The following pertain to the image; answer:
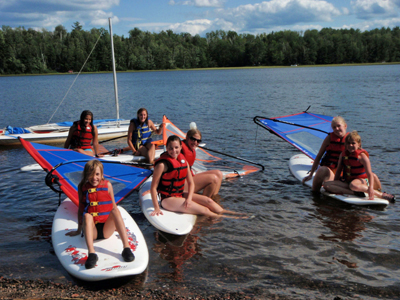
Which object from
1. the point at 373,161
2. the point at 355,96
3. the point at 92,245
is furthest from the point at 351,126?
the point at 92,245

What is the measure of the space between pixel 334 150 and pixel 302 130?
7.10ft

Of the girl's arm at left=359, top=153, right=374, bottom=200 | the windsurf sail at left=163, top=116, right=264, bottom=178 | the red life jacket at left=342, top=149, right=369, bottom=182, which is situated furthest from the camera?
the windsurf sail at left=163, top=116, right=264, bottom=178

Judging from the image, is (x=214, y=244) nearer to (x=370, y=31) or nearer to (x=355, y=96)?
(x=355, y=96)

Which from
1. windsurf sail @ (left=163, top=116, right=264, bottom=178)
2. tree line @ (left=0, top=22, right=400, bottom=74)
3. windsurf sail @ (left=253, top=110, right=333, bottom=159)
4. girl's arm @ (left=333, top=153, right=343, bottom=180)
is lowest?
windsurf sail @ (left=163, top=116, right=264, bottom=178)

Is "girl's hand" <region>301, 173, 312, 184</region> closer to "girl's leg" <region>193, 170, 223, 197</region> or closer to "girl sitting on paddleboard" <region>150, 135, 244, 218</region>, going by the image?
"girl's leg" <region>193, 170, 223, 197</region>

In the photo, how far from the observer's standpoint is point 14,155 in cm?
1150

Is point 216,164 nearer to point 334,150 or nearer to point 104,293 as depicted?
point 334,150

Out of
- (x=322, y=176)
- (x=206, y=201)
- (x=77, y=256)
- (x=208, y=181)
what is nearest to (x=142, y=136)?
(x=208, y=181)

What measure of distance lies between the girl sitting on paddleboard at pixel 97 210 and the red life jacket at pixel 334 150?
14.7 ft

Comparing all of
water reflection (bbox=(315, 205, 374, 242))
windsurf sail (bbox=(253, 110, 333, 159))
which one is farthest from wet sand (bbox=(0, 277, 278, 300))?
windsurf sail (bbox=(253, 110, 333, 159))

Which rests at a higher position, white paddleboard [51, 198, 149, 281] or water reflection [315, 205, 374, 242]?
white paddleboard [51, 198, 149, 281]

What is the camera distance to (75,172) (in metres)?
6.36

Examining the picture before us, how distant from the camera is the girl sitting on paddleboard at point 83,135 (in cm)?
814

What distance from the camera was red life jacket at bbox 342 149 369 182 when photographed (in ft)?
20.9
